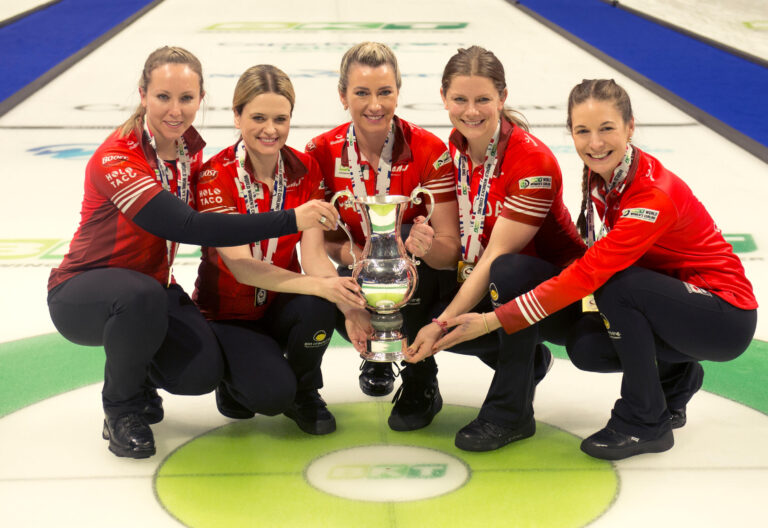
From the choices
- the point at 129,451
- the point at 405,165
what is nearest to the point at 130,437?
the point at 129,451

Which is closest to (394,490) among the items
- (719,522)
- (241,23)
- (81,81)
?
(719,522)

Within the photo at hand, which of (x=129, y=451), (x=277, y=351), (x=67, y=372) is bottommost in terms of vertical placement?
(x=67, y=372)

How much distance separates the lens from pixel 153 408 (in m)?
3.49

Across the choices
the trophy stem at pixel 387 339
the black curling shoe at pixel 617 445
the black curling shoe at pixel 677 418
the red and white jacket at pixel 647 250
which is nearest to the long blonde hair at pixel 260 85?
the trophy stem at pixel 387 339

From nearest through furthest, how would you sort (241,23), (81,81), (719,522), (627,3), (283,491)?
(719,522)
(283,491)
(81,81)
(241,23)
(627,3)

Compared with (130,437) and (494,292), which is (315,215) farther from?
Result: (130,437)

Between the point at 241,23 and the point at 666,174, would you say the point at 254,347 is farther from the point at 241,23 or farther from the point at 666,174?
the point at 241,23

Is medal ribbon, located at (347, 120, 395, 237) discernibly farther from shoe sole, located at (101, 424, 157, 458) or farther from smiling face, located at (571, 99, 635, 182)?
shoe sole, located at (101, 424, 157, 458)

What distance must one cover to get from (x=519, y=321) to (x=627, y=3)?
15.3m

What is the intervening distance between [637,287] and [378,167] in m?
1.00

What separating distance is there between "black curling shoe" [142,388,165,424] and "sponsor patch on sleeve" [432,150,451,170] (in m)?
1.23

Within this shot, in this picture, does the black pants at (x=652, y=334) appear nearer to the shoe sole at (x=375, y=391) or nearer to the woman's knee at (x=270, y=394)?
the shoe sole at (x=375, y=391)

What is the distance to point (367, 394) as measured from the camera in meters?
3.80

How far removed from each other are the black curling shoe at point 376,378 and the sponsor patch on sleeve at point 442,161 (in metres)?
0.76
